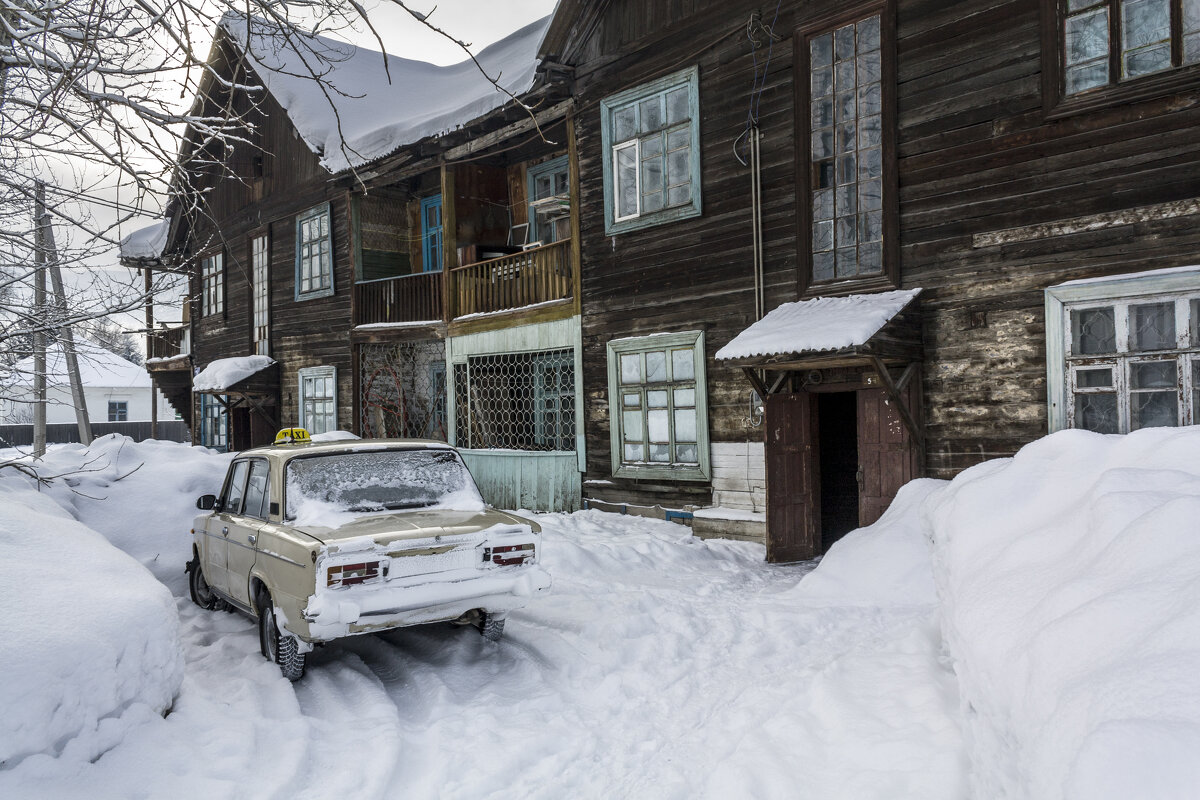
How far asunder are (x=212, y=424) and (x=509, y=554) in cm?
2177

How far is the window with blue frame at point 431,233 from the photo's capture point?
56.7 feet

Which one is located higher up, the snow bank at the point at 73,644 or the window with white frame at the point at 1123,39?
the window with white frame at the point at 1123,39

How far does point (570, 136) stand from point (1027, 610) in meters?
11.1

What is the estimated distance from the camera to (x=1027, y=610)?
285 centimetres

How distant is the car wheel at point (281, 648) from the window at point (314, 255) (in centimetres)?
1356

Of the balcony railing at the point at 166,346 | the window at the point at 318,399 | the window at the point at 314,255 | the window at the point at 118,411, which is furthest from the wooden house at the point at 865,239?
the window at the point at 118,411

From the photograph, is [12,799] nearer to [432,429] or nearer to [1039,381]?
[1039,381]

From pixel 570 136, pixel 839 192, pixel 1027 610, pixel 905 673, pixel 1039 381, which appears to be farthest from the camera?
pixel 570 136

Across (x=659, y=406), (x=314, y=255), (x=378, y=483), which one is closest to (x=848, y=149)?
(x=659, y=406)

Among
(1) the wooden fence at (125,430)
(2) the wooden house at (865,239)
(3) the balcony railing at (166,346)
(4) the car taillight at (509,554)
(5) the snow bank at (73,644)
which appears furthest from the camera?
(1) the wooden fence at (125,430)

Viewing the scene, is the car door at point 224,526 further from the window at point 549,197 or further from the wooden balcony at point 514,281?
the window at point 549,197

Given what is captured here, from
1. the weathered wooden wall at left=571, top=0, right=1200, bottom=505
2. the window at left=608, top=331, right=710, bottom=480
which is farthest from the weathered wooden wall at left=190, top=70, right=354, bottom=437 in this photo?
the weathered wooden wall at left=571, top=0, right=1200, bottom=505

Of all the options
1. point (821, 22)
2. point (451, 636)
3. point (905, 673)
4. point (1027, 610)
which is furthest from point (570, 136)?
point (1027, 610)

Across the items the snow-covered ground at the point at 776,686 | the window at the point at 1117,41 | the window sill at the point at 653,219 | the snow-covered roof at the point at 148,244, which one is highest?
the snow-covered roof at the point at 148,244
